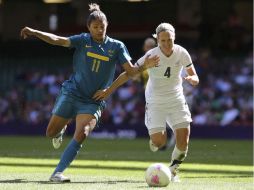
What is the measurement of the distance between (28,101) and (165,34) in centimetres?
2003

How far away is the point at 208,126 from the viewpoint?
87.6ft

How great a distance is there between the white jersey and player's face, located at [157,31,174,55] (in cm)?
8

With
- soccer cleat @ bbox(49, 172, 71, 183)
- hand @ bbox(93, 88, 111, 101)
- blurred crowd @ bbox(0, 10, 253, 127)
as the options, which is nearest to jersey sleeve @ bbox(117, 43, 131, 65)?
hand @ bbox(93, 88, 111, 101)

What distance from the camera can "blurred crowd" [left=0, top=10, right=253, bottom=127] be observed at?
1081 inches

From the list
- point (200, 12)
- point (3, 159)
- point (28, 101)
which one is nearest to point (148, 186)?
point (3, 159)

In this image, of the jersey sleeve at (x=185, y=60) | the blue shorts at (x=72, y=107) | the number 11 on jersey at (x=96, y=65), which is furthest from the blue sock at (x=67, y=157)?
the jersey sleeve at (x=185, y=60)

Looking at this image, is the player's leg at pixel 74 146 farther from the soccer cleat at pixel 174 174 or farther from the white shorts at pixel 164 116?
the soccer cleat at pixel 174 174

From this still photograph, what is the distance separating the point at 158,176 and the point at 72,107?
1.98 meters

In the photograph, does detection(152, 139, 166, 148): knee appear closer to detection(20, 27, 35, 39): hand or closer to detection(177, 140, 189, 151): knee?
detection(177, 140, 189, 151): knee

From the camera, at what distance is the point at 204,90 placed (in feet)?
93.5

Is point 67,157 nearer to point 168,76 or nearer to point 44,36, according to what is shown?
point 44,36

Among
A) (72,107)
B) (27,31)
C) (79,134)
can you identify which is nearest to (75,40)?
(27,31)

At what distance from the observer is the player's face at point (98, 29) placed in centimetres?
1140

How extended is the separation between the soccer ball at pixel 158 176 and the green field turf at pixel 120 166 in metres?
0.10
